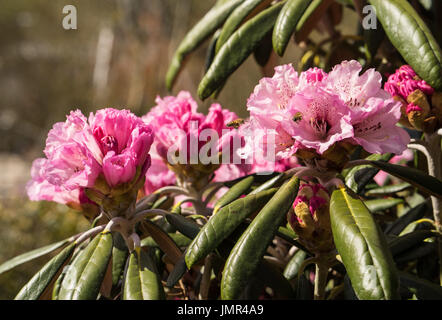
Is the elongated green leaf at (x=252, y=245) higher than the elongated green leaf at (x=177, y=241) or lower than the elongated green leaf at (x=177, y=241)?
higher

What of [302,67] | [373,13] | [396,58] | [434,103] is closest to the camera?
[434,103]

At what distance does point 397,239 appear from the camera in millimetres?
685

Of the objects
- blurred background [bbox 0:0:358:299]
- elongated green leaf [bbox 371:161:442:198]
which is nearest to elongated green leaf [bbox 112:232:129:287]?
elongated green leaf [bbox 371:161:442:198]

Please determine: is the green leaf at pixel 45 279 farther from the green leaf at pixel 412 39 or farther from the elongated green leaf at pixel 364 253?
the green leaf at pixel 412 39

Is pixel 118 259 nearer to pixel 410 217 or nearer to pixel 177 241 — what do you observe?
pixel 177 241

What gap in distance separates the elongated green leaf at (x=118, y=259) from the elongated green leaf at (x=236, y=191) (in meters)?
0.14

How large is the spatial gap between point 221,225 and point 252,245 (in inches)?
1.9

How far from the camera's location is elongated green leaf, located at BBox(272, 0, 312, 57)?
73 centimetres

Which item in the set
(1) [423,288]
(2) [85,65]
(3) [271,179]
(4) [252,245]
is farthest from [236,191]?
(2) [85,65]

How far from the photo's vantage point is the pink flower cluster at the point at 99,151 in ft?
2.00

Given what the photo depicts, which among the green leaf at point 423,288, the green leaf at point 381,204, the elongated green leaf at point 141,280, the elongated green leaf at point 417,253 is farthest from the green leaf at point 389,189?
the elongated green leaf at point 141,280
